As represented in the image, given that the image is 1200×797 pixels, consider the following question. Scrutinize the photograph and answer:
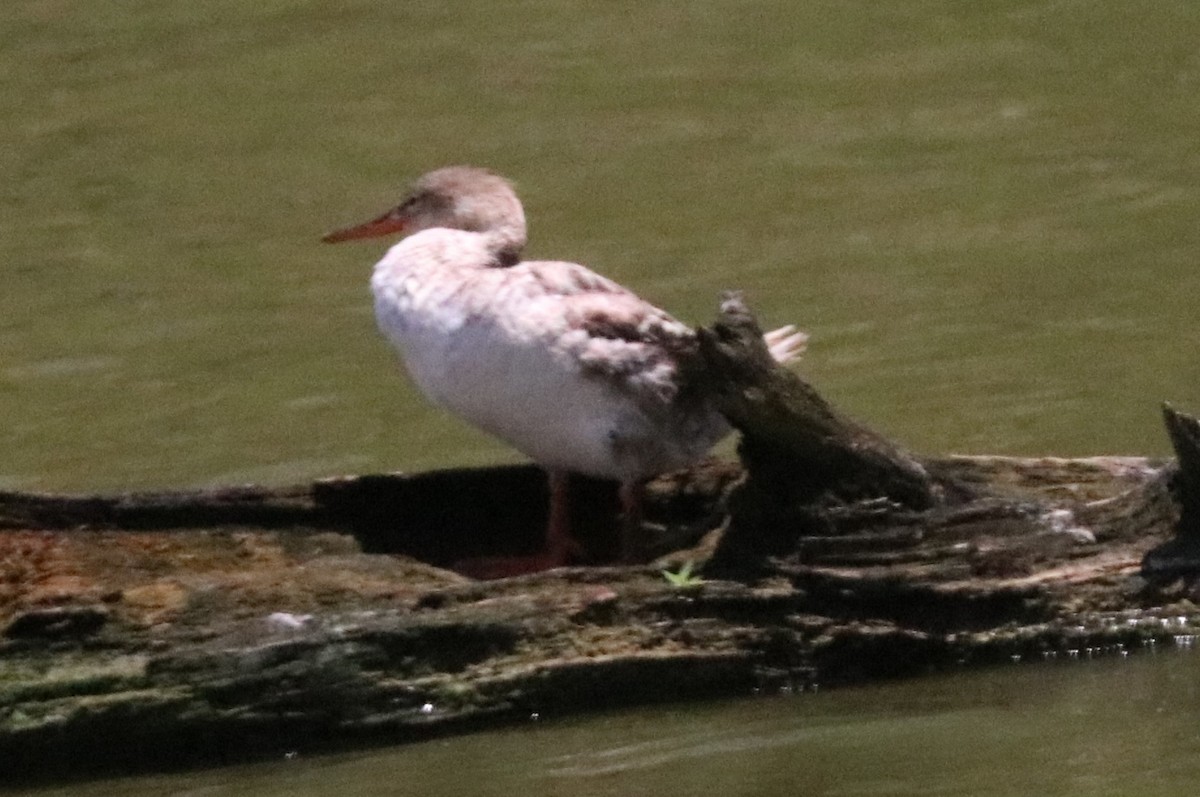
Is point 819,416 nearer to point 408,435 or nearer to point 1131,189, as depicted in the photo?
point 408,435

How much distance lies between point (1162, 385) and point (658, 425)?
2.81 metres

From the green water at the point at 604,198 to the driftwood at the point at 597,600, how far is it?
2.13 meters

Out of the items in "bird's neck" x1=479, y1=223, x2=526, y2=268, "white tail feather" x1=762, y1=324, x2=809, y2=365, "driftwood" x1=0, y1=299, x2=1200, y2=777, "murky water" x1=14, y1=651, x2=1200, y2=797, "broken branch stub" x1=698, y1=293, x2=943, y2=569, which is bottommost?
"murky water" x1=14, y1=651, x2=1200, y2=797

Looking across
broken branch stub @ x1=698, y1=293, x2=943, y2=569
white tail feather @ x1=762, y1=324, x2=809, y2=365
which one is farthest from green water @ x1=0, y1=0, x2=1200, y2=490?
broken branch stub @ x1=698, y1=293, x2=943, y2=569

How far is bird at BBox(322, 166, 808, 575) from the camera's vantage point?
6504 millimetres

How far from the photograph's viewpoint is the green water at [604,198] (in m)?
9.17

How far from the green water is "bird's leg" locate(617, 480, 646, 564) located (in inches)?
80.3

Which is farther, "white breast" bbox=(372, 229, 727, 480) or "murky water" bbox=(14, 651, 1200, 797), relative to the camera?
"white breast" bbox=(372, 229, 727, 480)

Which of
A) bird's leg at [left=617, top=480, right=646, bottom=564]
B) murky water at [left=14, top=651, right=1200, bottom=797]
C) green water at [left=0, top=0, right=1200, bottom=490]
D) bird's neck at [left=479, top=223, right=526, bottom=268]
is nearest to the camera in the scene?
murky water at [left=14, top=651, right=1200, bottom=797]

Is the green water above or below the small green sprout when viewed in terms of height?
above

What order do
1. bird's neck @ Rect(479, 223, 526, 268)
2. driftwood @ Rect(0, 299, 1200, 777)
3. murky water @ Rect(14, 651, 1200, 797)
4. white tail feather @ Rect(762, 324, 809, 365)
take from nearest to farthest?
murky water @ Rect(14, 651, 1200, 797) < driftwood @ Rect(0, 299, 1200, 777) < white tail feather @ Rect(762, 324, 809, 365) < bird's neck @ Rect(479, 223, 526, 268)

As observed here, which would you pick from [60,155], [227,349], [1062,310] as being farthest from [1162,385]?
[60,155]

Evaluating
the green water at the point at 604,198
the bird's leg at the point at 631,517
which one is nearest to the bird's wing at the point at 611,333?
the bird's leg at the point at 631,517

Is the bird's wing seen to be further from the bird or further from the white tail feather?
the white tail feather
